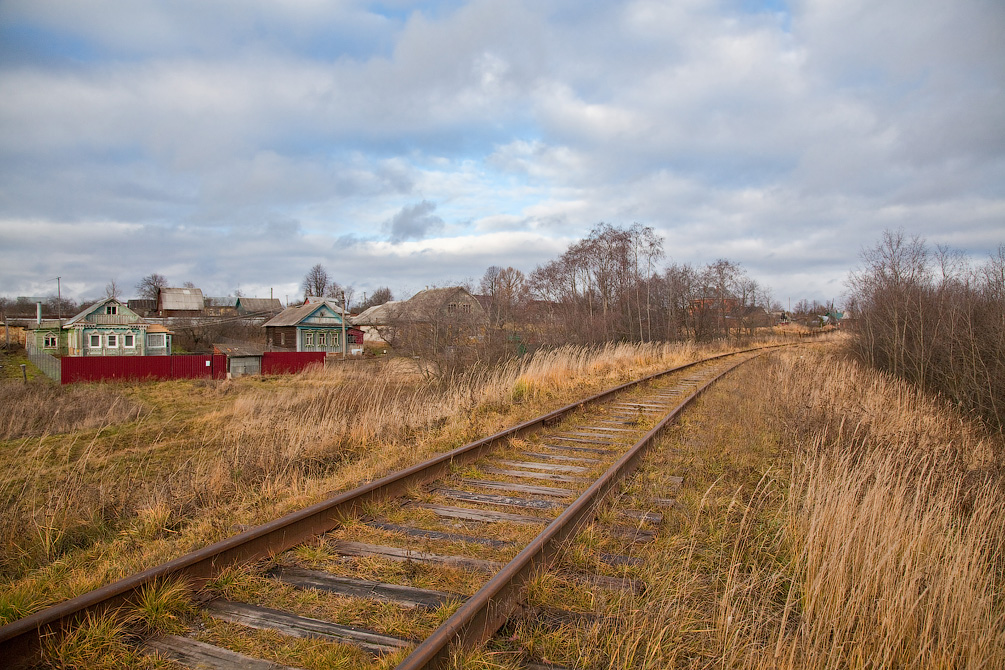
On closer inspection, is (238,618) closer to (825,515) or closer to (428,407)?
(825,515)

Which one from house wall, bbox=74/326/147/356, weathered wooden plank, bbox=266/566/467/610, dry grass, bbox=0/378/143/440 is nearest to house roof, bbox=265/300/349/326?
house wall, bbox=74/326/147/356

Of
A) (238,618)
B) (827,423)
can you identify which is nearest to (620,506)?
(238,618)

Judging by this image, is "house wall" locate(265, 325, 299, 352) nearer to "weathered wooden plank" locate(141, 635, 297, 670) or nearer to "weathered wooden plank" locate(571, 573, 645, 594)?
"weathered wooden plank" locate(141, 635, 297, 670)

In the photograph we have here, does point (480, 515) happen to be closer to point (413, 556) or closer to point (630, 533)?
point (413, 556)

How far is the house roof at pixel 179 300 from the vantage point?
8012 centimetres

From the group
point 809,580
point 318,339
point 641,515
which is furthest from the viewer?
point 318,339

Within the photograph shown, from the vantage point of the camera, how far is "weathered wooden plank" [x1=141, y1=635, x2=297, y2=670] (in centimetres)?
256

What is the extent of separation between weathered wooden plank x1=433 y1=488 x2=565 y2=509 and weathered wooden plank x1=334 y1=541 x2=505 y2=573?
3.87 feet

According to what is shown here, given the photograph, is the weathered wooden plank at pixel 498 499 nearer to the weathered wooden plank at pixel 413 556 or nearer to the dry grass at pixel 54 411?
the weathered wooden plank at pixel 413 556

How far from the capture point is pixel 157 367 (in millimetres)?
30141

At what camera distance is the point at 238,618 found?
298cm

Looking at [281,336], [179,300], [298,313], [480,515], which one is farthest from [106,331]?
[480,515]

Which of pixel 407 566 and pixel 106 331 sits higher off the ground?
pixel 106 331

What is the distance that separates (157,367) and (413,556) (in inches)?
1263
